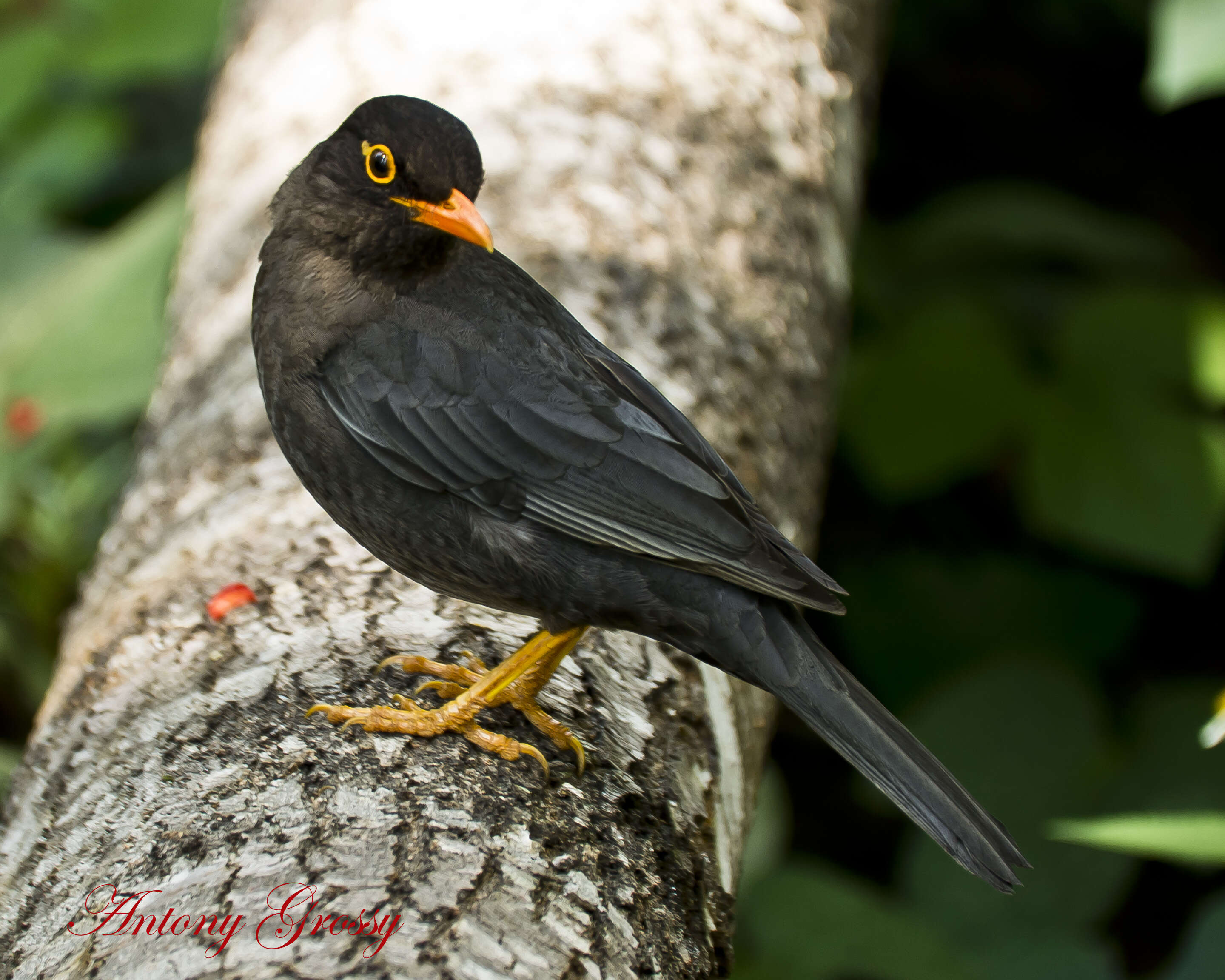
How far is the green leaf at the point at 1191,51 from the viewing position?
3490mm

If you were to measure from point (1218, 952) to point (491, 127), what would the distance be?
2957 mm

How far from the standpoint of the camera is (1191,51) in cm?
353

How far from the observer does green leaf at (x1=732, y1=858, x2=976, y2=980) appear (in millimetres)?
2990

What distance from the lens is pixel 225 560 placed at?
2660 mm

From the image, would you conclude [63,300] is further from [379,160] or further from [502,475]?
[502,475]

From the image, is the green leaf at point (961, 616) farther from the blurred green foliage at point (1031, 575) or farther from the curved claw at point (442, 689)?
the curved claw at point (442, 689)

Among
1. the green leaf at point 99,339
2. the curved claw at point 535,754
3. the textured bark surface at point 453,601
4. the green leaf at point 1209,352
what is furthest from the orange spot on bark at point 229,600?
the green leaf at point 1209,352

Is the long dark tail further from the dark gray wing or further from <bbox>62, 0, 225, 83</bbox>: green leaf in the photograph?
<bbox>62, 0, 225, 83</bbox>: green leaf

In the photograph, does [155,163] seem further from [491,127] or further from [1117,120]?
[1117,120]

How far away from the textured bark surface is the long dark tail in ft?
0.97

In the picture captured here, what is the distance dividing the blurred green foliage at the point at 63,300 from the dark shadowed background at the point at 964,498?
0.01m

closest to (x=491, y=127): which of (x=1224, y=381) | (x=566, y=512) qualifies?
(x=566, y=512)

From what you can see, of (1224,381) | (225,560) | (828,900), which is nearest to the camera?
(225,560)

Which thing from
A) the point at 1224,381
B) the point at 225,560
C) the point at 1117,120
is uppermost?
the point at 225,560
